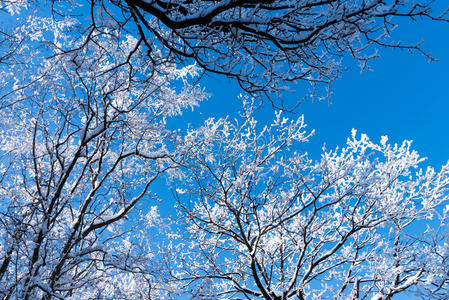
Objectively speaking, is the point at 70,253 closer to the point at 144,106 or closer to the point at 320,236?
the point at 144,106

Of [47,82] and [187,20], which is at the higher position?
[47,82]

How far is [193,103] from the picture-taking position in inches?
314

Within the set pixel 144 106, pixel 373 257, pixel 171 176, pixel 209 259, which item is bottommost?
pixel 209 259

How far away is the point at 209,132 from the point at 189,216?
95.8 inches

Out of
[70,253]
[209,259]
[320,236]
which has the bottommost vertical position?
[70,253]

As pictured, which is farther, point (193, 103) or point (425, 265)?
point (193, 103)

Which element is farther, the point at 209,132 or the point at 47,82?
the point at 209,132

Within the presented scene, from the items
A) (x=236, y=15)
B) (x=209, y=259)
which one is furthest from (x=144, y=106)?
(x=236, y=15)

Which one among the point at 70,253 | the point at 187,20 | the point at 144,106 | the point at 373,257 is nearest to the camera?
the point at 187,20

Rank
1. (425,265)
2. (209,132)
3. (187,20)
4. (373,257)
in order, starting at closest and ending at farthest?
1. (187,20)
2. (425,265)
3. (373,257)
4. (209,132)

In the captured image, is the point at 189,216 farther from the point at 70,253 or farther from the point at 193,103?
the point at 70,253

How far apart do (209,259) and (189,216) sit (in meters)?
1.19

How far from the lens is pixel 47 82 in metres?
6.68

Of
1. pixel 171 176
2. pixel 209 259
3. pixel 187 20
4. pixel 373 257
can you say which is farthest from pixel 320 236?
pixel 187 20
